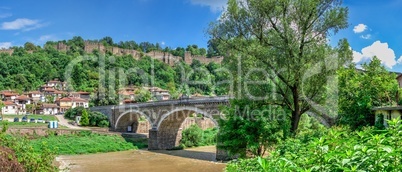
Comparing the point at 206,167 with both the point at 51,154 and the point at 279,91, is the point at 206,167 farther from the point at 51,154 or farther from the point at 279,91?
the point at 51,154

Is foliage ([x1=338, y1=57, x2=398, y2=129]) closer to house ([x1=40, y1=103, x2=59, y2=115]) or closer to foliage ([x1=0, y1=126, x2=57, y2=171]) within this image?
foliage ([x1=0, y1=126, x2=57, y2=171])

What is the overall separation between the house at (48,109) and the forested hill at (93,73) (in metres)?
7.58

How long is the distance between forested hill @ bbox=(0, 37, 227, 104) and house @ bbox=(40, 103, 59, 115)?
758cm

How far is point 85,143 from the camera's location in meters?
38.3

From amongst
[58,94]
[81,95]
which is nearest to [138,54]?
[58,94]

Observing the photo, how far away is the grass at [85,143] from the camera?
36531 mm

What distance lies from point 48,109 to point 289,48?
6276 cm

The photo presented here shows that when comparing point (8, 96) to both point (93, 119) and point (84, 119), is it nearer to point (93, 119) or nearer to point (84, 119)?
point (84, 119)

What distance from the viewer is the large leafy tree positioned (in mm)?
13164

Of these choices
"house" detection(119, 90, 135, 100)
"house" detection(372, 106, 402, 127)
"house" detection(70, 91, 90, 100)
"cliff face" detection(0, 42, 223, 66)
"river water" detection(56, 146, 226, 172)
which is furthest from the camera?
"cliff face" detection(0, 42, 223, 66)

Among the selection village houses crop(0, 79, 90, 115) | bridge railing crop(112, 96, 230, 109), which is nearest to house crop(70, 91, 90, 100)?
village houses crop(0, 79, 90, 115)

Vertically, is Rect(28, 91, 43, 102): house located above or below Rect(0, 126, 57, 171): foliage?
above

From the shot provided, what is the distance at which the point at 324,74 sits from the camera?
44.1 ft

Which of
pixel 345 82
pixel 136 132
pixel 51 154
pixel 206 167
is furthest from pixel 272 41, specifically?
pixel 136 132
